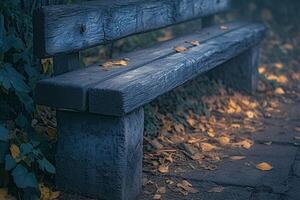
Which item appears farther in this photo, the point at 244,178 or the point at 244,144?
the point at 244,144

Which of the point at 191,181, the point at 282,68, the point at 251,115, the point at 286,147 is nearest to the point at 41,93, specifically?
the point at 191,181

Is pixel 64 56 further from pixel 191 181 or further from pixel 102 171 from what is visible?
pixel 191 181

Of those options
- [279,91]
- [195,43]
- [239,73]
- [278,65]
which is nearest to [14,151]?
[195,43]

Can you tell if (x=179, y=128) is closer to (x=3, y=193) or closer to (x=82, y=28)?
(x=82, y=28)

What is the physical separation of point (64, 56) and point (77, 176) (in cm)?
62

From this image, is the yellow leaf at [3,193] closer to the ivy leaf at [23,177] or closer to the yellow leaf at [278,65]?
the ivy leaf at [23,177]

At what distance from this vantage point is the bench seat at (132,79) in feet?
8.36

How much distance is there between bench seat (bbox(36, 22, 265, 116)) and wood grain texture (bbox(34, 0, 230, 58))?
15cm

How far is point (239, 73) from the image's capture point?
508cm

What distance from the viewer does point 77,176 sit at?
2.81 meters

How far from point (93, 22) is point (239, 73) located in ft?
7.73

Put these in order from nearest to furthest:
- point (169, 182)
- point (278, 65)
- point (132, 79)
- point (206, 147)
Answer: point (132, 79) → point (169, 182) → point (206, 147) → point (278, 65)

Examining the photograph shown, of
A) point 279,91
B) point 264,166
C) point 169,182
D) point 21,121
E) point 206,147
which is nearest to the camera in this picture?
point 21,121

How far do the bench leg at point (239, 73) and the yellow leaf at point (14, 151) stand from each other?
8.86 ft
